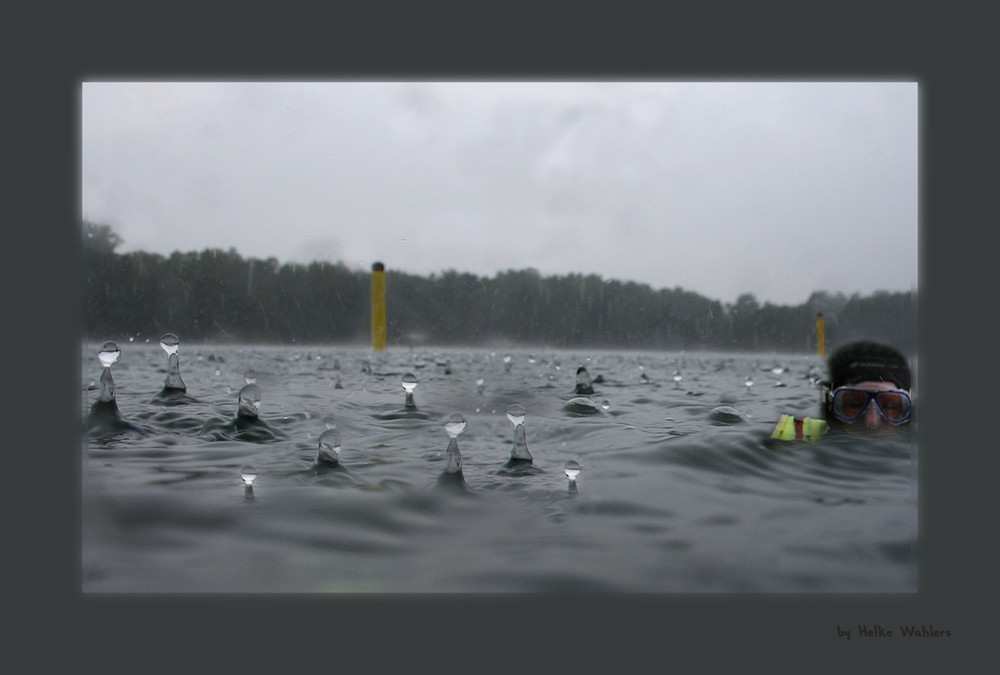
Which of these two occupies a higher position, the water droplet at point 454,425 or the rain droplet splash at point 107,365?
the rain droplet splash at point 107,365

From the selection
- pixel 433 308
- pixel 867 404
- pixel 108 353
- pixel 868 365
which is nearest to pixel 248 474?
pixel 108 353

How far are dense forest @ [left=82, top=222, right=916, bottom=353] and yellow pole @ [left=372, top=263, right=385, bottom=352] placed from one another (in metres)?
0.04

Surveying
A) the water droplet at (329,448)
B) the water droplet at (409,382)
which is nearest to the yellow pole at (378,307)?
the water droplet at (409,382)

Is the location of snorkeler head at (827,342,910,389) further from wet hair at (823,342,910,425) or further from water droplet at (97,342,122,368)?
water droplet at (97,342,122,368)

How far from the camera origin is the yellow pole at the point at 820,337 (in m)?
3.93

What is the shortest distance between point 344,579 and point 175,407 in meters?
2.14

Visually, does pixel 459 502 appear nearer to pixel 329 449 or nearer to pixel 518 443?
pixel 518 443

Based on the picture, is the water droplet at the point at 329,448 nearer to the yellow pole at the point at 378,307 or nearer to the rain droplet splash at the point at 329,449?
the rain droplet splash at the point at 329,449

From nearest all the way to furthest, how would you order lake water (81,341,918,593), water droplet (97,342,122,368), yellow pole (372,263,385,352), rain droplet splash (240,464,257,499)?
1. lake water (81,341,918,593)
2. rain droplet splash (240,464,257,499)
3. water droplet (97,342,122,368)
4. yellow pole (372,263,385,352)

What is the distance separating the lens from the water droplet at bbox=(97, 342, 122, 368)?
322cm

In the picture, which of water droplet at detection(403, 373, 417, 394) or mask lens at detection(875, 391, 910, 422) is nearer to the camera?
mask lens at detection(875, 391, 910, 422)

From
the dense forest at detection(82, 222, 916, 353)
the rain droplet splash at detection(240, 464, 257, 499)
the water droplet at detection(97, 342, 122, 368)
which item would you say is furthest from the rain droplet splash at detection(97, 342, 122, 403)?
the rain droplet splash at detection(240, 464, 257, 499)

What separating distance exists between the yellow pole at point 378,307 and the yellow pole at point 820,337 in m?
2.81

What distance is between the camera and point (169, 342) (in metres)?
3.84
